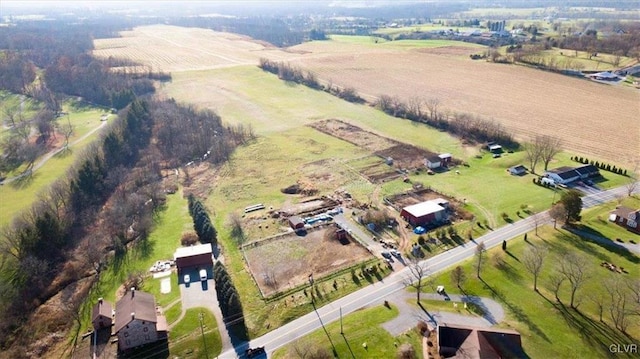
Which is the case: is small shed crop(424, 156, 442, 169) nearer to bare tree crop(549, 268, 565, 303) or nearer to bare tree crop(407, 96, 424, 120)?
bare tree crop(407, 96, 424, 120)

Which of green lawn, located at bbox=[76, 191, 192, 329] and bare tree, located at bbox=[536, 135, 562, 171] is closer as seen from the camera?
green lawn, located at bbox=[76, 191, 192, 329]

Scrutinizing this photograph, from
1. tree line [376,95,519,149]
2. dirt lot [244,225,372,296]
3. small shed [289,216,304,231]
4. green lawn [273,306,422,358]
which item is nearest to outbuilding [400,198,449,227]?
dirt lot [244,225,372,296]

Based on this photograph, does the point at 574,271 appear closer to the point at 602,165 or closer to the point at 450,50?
the point at 602,165

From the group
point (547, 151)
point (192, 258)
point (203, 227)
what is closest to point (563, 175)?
point (547, 151)

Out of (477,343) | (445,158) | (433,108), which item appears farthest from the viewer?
(433,108)

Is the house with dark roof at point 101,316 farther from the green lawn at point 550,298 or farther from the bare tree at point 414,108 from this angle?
the bare tree at point 414,108
